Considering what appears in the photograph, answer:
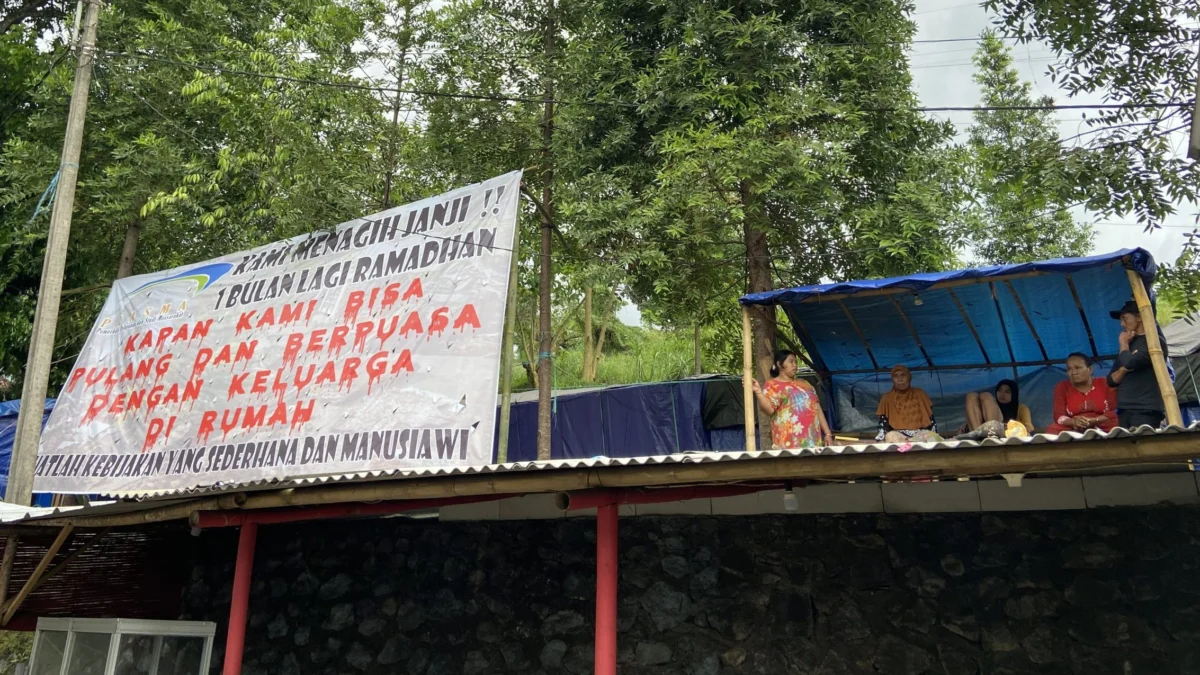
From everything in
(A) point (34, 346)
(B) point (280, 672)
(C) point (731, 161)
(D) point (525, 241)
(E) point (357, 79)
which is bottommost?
(B) point (280, 672)

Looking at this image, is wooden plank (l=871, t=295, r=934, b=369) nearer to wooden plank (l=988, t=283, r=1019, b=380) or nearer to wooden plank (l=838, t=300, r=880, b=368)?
wooden plank (l=838, t=300, r=880, b=368)

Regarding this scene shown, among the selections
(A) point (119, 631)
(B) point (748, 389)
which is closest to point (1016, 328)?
(B) point (748, 389)

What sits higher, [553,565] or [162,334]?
[162,334]

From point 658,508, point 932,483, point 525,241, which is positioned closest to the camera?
point 932,483

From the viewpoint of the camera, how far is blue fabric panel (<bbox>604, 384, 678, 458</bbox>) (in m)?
9.75

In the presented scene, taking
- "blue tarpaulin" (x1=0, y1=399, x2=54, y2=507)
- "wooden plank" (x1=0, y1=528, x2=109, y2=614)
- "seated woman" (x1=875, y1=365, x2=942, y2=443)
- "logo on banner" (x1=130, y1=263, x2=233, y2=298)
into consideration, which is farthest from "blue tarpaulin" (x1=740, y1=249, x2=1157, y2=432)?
"blue tarpaulin" (x1=0, y1=399, x2=54, y2=507)

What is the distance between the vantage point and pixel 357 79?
10.4 m

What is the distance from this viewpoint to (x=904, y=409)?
287 inches

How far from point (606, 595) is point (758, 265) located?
4677 millimetres

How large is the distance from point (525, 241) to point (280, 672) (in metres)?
5.55

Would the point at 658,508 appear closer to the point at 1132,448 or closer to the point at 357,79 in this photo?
the point at 1132,448

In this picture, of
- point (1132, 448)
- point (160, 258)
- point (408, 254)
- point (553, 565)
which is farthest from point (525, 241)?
point (1132, 448)

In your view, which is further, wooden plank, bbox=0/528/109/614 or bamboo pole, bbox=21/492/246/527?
wooden plank, bbox=0/528/109/614

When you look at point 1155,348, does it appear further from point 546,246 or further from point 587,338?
point 587,338
